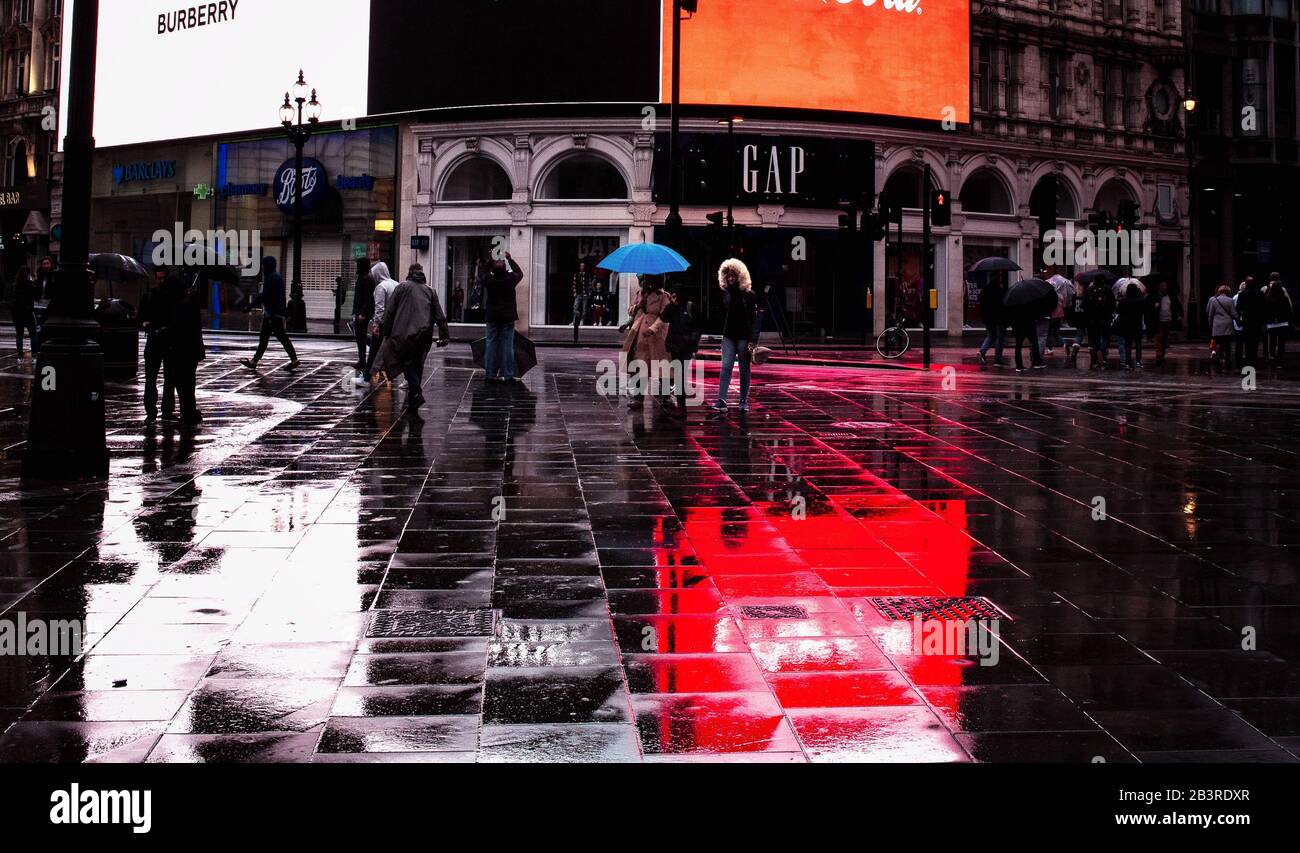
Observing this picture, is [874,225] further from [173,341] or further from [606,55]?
[173,341]

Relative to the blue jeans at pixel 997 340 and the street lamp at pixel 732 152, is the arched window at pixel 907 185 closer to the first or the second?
the street lamp at pixel 732 152

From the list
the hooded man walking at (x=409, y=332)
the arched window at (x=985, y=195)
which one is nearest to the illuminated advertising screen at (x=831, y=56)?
the arched window at (x=985, y=195)

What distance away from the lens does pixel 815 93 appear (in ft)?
142

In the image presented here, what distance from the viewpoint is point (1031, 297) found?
1026 inches

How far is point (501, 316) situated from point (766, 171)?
23546mm

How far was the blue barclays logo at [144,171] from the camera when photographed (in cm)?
5275

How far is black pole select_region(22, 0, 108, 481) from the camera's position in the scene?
10164 mm

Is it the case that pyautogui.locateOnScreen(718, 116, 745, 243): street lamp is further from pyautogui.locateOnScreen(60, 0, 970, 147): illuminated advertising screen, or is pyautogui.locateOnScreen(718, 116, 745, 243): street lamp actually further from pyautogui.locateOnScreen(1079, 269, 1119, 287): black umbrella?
pyautogui.locateOnScreen(1079, 269, 1119, 287): black umbrella

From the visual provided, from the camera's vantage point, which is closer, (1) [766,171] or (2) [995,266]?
(2) [995,266]

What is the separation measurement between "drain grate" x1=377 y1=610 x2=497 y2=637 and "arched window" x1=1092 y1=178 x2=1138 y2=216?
47.3 meters

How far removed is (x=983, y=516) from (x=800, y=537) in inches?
61.0

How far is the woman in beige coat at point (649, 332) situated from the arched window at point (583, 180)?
2559 centimetres

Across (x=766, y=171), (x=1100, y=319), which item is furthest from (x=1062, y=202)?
(x=1100, y=319)
